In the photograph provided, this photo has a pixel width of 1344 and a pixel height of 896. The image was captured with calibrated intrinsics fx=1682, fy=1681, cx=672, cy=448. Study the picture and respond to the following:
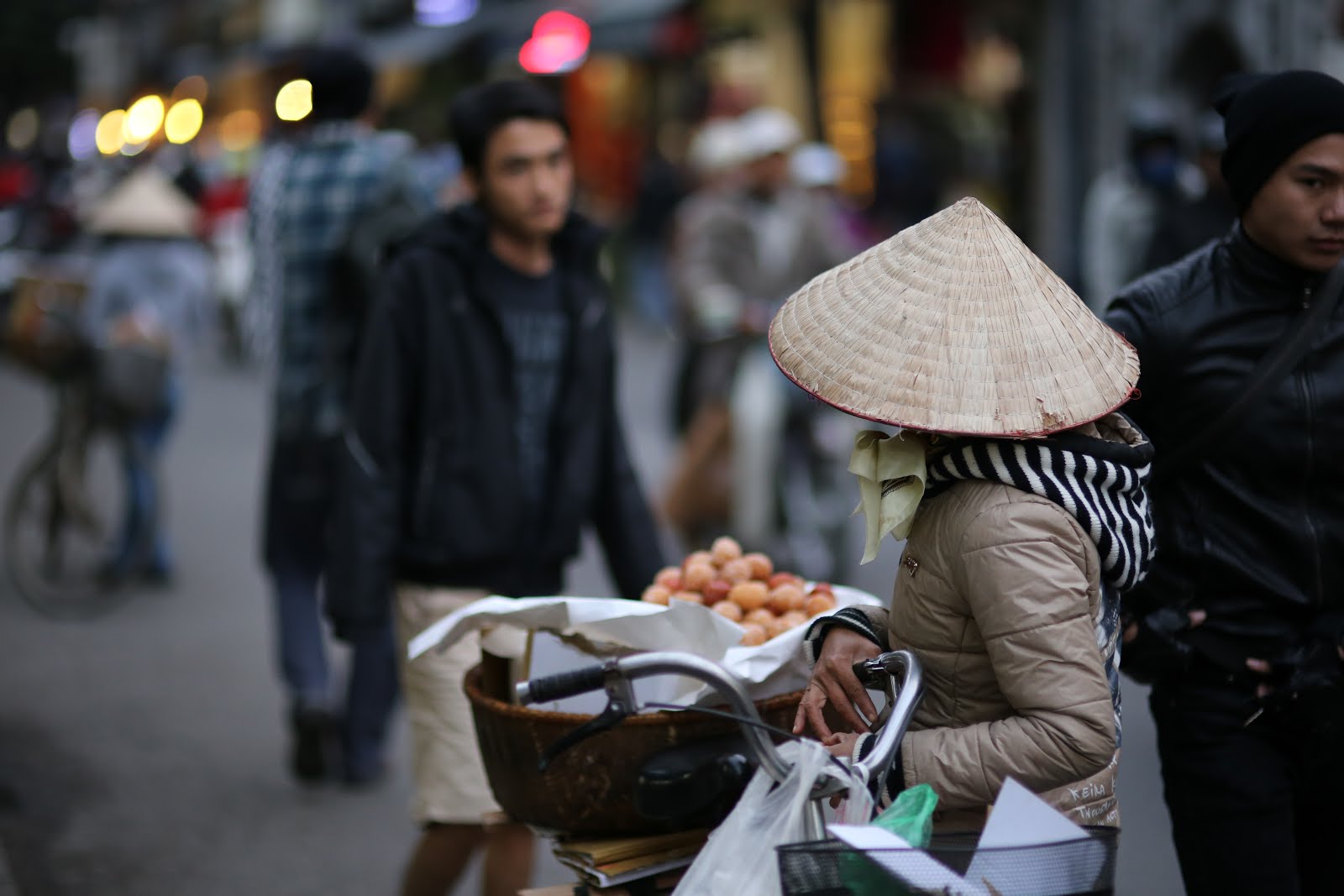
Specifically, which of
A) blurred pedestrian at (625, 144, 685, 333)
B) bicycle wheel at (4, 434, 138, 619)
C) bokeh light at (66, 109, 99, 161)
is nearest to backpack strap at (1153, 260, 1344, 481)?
bicycle wheel at (4, 434, 138, 619)

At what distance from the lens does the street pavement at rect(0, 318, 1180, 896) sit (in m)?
5.05

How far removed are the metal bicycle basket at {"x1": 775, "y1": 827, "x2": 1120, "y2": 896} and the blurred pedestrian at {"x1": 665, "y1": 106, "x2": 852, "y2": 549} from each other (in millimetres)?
5644

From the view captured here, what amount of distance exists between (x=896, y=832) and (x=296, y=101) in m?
4.45

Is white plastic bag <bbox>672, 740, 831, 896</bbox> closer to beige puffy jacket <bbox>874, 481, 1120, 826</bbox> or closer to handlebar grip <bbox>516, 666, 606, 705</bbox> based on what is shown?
beige puffy jacket <bbox>874, 481, 1120, 826</bbox>

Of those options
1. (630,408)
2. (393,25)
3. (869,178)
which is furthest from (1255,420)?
(393,25)

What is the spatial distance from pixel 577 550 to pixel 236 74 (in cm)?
4852

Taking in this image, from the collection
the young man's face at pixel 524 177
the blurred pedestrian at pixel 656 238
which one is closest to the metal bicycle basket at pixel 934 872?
the young man's face at pixel 524 177

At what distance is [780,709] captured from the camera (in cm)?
282

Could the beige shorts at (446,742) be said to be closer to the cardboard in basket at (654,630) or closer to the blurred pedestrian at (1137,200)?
the cardboard in basket at (654,630)

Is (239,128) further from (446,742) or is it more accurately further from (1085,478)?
(1085,478)

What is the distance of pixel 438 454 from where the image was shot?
13.6ft

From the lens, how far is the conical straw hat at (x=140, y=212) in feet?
28.6

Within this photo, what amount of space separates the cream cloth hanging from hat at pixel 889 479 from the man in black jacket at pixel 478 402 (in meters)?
1.74

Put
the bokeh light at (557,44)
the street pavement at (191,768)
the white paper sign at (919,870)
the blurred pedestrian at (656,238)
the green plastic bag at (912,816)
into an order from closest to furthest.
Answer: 1. the white paper sign at (919,870)
2. the green plastic bag at (912,816)
3. the street pavement at (191,768)
4. the blurred pedestrian at (656,238)
5. the bokeh light at (557,44)
